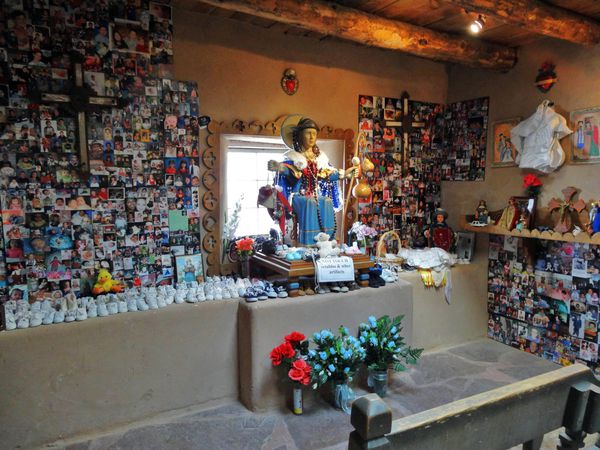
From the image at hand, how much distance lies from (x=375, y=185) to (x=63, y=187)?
8.77 ft

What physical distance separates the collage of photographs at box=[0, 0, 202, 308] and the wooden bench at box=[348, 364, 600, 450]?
2550 mm

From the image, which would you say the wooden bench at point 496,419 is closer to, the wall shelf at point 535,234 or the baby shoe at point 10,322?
the baby shoe at point 10,322

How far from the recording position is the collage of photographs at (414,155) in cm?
409

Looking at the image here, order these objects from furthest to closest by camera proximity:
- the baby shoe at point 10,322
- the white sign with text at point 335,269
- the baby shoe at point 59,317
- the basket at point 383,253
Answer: the basket at point 383,253 → the white sign with text at point 335,269 → the baby shoe at point 59,317 → the baby shoe at point 10,322

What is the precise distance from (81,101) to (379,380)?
271 centimetres

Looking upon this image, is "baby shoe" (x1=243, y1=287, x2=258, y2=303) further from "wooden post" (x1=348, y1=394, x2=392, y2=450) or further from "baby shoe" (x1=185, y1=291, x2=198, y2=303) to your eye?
"wooden post" (x1=348, y1=394, x2=392, y2=450)

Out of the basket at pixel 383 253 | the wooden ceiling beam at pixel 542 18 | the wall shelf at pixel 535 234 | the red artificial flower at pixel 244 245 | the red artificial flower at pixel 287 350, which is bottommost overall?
the red artificial flower at pixel 287 350

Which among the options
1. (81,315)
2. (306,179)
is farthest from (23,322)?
(306,179)

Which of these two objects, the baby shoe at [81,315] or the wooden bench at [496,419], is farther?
the baby shoe at [81,315]

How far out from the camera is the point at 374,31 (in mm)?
3238

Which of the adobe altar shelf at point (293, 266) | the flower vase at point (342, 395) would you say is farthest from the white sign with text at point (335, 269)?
the flower vase at point (342, 395)

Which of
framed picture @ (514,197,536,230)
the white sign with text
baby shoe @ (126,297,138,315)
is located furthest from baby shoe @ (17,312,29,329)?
framed picture @ (514,197,536,230)

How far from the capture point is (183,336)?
2650 millimetres

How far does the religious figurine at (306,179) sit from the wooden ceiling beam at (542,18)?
4.40 ft
